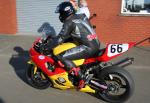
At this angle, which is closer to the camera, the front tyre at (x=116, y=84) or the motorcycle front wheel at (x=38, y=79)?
the front tyre at (x=116, y=84)

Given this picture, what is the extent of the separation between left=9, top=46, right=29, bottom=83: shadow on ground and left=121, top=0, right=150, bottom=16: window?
3696 millimetres

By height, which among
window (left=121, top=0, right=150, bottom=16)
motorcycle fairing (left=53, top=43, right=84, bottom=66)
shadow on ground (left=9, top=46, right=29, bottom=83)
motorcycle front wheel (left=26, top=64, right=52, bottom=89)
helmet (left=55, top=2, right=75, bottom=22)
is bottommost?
shadow on ground (left=9, top=46, right=29, bottom=83)

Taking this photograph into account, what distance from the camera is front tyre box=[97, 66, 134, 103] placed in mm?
6422

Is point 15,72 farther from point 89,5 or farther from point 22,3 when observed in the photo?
point 22,3

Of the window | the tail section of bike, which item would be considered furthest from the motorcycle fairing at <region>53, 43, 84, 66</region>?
the window

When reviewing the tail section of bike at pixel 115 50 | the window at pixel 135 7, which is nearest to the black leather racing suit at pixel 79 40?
the tail section of bike at pixel 115 50

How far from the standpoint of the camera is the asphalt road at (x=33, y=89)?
22.6ft

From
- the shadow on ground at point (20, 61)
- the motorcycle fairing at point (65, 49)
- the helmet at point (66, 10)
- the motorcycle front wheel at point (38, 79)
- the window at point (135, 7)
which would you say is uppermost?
the helmet at point (66, 10)

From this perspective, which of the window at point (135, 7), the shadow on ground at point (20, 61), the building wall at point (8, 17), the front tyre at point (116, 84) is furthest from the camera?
the building wall at point (8, 17)

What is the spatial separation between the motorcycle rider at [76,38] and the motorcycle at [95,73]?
11 cm

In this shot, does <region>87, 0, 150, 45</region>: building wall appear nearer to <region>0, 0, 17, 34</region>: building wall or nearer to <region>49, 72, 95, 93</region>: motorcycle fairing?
<region>0, 0, 17, 34</region>: building wall

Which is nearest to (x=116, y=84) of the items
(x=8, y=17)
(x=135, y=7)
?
(x=135, y=7)

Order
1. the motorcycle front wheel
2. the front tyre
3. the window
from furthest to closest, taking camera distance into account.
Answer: the window
the motorcycle front wheel
the front tyre

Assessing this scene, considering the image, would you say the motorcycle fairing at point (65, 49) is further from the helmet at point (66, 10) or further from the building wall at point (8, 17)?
the building wall at point (8, 17)
